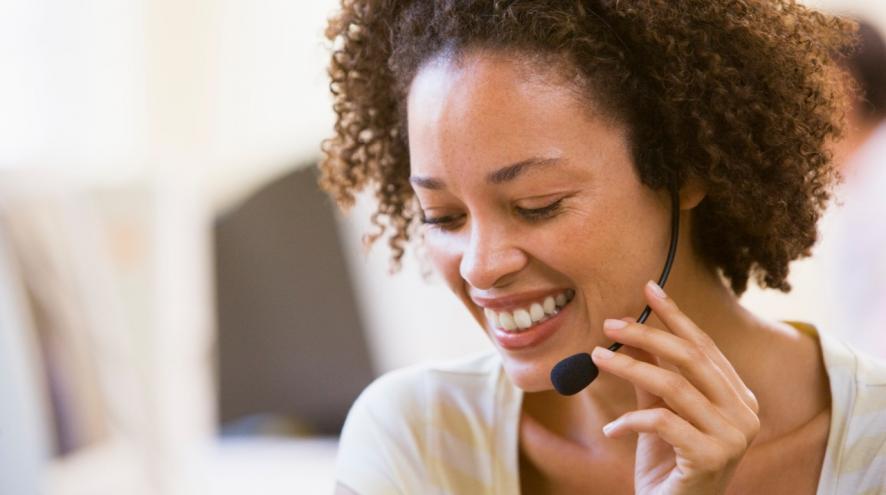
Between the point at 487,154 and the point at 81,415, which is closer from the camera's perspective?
the point at 487,154

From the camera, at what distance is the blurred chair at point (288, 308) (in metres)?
3.25

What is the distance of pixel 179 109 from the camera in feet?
12.0

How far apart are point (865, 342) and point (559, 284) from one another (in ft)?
3.83

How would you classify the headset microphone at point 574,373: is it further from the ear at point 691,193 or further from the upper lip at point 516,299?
the ear at point 691,193

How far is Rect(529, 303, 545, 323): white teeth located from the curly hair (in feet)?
0.58

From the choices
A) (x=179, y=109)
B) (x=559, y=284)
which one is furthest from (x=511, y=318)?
(x=179, y=109)

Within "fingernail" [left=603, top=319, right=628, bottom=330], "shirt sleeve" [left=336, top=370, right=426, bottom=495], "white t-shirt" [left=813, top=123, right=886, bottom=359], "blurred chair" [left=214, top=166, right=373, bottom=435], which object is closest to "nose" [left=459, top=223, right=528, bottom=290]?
"fingernail" [left=603, top=319, right=628, bottom=330]

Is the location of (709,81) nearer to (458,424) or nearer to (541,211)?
(541,211)

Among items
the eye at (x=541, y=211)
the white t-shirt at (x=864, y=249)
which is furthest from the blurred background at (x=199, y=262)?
the eye at (x=541, y=211)

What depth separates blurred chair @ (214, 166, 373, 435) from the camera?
128 inches

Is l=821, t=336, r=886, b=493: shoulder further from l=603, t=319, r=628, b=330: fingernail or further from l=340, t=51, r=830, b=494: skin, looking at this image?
l=603, t=319, r=628, b=330: fingernail

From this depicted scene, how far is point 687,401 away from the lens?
1059 mm

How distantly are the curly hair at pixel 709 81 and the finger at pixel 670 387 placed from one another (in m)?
0.20

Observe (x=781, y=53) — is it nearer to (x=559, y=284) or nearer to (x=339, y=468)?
(x=559, y=284)
